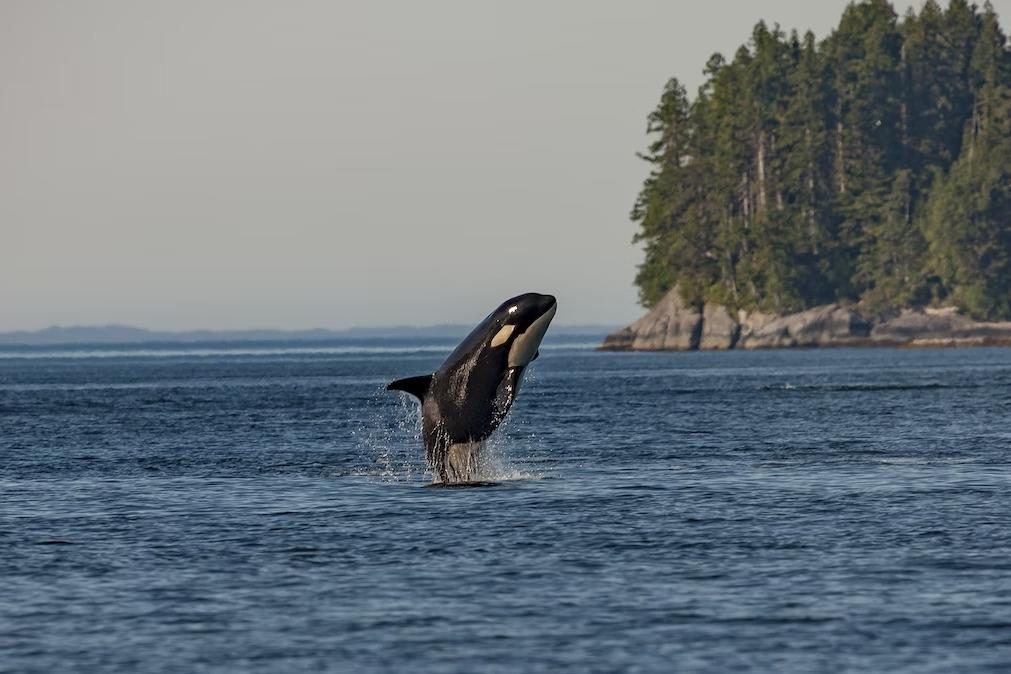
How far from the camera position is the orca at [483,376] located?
34750 millimetres

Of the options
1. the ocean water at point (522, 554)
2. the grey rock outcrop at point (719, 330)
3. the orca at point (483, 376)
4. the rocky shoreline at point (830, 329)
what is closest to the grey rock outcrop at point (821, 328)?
the rocky shoreline at point (830, 329)

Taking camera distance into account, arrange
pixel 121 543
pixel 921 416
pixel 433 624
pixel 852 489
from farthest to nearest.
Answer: pixel 921 416
pixel 852 489
pixel 121 543
pixel 433 624

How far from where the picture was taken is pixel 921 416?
66.8m

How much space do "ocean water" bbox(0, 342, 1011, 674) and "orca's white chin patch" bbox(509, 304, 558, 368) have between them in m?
2.70

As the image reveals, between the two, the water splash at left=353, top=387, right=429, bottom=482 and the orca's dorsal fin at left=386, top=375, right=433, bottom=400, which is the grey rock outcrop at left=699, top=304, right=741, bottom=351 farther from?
the orca's dorsal fin at left=386, top=375, right=433, bottom=400

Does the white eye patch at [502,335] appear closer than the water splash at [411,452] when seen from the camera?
Yes

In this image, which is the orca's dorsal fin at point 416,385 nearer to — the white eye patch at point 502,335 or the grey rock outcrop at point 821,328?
the white eye patch at point 502,335

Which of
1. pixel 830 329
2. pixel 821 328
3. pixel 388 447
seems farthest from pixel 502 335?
pixel 830 329

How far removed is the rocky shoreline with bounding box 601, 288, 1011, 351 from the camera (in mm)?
187000

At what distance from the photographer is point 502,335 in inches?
1373

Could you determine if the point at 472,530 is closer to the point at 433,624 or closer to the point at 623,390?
the point at 433,624

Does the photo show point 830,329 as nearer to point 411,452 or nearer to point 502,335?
point 411,452

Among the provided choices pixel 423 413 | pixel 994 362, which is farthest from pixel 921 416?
pixel 994 362

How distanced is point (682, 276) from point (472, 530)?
17024 centimetres
